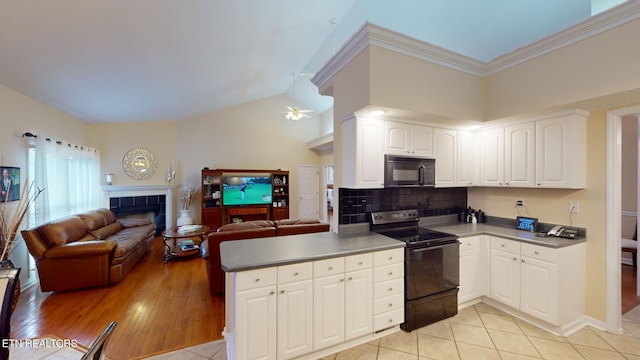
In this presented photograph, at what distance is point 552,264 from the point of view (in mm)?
2371

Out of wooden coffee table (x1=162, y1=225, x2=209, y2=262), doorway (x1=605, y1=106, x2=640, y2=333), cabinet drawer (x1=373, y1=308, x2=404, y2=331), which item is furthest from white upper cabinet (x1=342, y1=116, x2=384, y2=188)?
wooden coffee table (x1=162, y1=225, x2=209, y2=262)

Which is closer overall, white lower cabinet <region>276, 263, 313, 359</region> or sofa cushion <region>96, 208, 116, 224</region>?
white lower cabinet <region>276, 263, 313, 359</region>

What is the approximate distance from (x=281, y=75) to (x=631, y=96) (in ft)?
18.6

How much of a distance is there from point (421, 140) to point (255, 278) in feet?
7.68

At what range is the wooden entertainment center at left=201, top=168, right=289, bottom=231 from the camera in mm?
6690

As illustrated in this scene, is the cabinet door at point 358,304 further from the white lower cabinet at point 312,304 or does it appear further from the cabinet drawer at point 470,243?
the cabinet drawer at point 470,243

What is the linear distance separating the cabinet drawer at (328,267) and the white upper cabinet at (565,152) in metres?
2.45


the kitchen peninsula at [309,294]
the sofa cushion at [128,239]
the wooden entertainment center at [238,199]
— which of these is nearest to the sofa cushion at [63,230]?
the sofa cushion at [128,239]

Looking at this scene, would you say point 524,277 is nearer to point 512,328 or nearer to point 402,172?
point 512,328

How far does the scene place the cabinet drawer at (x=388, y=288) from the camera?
90.0 inches

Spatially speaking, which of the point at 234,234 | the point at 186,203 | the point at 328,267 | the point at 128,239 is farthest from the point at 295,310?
the point at 186,203

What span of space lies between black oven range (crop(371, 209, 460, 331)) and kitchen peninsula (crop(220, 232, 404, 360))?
0.10 metres

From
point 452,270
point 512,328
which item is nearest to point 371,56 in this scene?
point 452,270

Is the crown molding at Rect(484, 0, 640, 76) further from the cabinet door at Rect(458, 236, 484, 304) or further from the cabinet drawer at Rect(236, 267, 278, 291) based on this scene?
the cabinet drawer at Rect(236, 267, 278, 291)
